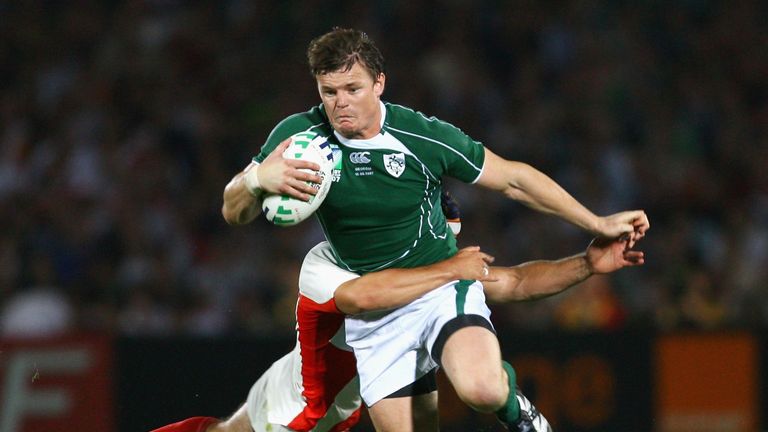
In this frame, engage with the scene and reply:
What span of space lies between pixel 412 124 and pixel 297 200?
2.42 ft

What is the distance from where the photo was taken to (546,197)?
5.29 m

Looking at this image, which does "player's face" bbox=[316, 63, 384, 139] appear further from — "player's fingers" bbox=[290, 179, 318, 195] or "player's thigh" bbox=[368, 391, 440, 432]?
"player's thigh" bbox=[368, 391, 440, 432]

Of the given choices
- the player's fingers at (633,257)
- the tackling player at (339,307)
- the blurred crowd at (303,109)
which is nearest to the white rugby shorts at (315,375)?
the tackling player at (339,307)

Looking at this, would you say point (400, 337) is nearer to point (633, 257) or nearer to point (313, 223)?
point (633, 257)

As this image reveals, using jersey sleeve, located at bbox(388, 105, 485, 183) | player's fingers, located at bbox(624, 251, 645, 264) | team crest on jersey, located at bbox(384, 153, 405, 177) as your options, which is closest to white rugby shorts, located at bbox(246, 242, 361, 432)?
team crest on jersey, located at bbox(384, 153, 405, 177)

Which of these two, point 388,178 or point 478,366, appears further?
point 388,178

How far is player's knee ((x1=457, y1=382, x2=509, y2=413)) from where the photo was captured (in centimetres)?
486

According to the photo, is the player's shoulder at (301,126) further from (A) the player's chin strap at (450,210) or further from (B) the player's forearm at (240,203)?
(A) the player's chin strap at (450,210)

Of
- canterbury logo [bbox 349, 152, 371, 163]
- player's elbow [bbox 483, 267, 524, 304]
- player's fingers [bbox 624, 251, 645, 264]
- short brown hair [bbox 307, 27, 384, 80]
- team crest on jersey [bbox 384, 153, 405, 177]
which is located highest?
short brown hair [bbox 307, 27, 384, 80]

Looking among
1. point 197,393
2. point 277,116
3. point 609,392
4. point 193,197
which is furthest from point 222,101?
point 609,392

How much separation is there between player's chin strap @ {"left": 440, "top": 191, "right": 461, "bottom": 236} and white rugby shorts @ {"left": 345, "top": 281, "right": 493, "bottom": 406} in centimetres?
48

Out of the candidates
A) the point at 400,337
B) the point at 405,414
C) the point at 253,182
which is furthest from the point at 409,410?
the point at 253,182

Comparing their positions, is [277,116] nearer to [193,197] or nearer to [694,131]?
[193,197]

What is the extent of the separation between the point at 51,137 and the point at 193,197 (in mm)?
1305
